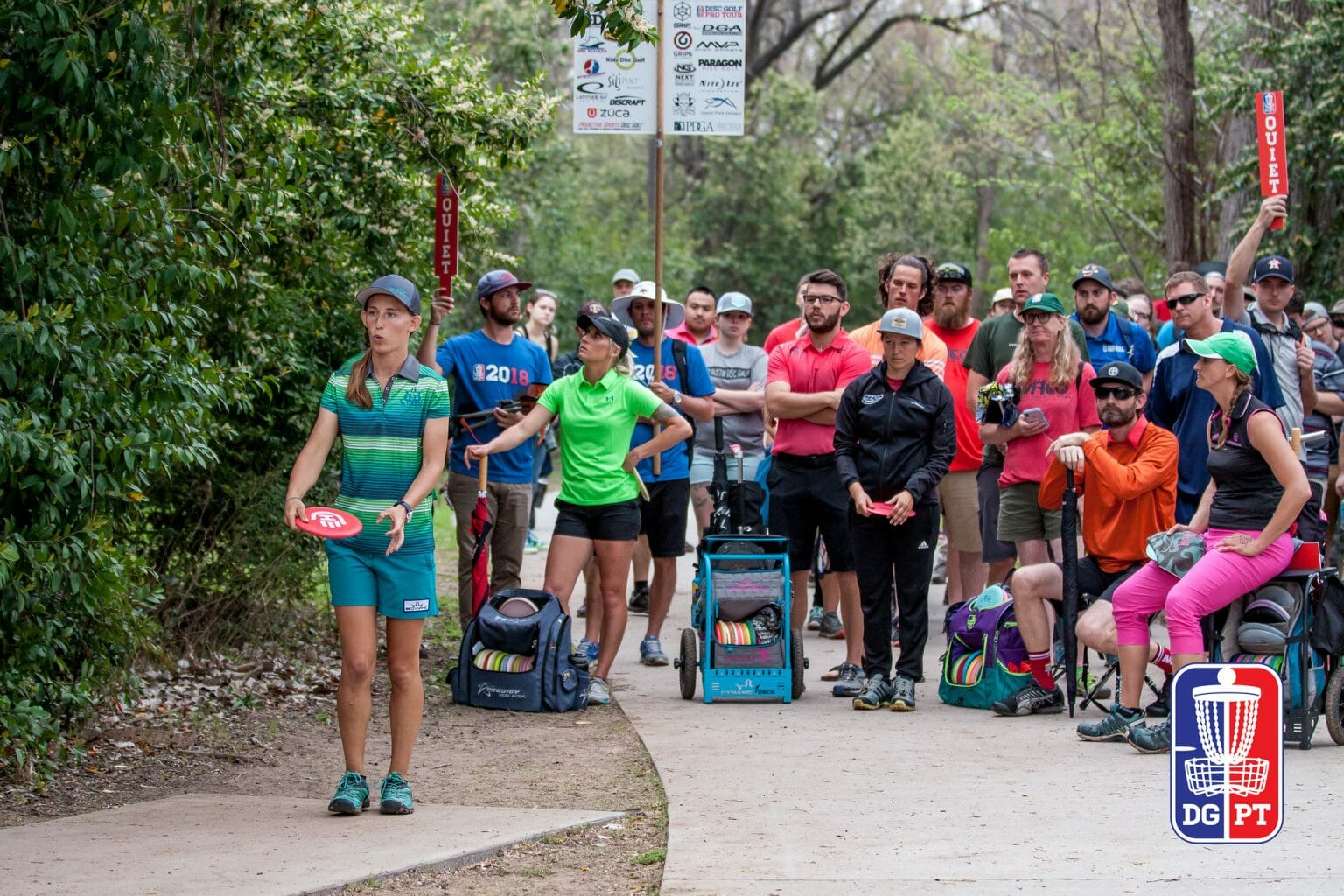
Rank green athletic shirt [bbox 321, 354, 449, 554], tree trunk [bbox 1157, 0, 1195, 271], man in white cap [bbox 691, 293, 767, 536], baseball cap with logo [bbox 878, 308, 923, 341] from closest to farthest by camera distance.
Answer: green athletic shirt [bbox 321, 354, 449, 554], baseball cap with logo [bbox 878, 308, 923, 341], man in white cap [bbox 691, 293, 767, 536], tree trunk [bbox 1157, 0, 1195, 271]

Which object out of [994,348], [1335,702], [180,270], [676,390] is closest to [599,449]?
[676,390]

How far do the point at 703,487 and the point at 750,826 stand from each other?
557cm

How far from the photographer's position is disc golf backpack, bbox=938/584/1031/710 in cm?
871

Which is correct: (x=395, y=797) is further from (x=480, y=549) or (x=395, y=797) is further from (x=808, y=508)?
(x=808, y=508)

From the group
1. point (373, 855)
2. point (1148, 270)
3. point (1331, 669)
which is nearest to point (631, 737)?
point (373, 855)

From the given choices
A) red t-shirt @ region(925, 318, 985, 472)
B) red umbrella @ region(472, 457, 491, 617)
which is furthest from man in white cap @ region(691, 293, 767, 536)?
red umbrella @ region(472, 457, 491, 617)

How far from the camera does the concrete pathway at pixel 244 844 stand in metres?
5.38

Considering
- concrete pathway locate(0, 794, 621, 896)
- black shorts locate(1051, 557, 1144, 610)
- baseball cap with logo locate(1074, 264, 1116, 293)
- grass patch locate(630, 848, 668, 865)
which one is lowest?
grass patch locate(630, 848, 668, 865)

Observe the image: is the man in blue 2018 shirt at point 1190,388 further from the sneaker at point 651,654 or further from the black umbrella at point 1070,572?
the sneaker at point 651,654

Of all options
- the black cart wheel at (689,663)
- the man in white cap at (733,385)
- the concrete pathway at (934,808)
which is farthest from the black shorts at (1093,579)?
the man in white cap at (733,385)

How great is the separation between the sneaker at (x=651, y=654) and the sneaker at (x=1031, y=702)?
2.47 m

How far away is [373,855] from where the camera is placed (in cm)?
571

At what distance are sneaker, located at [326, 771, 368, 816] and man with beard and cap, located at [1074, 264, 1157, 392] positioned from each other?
560 centimetres

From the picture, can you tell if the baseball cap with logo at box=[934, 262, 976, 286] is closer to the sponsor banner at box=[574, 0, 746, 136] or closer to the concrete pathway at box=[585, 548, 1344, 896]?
the sponsor banner at box=[574, 0, 746, 136]
